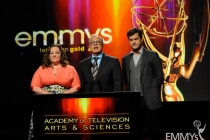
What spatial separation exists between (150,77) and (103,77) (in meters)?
0.46

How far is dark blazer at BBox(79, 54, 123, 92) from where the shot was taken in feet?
10.5

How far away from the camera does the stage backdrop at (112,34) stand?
454 cm

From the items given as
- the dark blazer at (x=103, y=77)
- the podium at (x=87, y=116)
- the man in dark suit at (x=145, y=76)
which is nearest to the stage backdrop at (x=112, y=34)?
the dark blazer at (x=103, y=77)

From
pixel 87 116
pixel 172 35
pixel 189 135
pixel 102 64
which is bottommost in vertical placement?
pixel 189 135

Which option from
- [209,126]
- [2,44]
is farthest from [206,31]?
[2,44]

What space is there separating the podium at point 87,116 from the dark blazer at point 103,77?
5.07 ft

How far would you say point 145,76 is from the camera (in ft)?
9.80

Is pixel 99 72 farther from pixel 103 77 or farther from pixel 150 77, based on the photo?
pixel 150 77

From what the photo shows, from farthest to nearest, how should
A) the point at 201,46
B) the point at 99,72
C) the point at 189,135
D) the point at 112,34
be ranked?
the point at 112,34 → the point at 201,46 → the point at 189,135 → the point at 99,72

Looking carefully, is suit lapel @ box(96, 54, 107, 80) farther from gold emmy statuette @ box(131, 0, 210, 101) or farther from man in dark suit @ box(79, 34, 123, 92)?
gold emmy statuette @ box(131, 0, 210, 101)

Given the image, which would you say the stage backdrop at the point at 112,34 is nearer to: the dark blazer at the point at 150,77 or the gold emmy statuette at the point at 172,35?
the gold emmy statuette at the point at 172,35

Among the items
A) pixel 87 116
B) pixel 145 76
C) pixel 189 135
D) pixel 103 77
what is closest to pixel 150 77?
pixel 145 76

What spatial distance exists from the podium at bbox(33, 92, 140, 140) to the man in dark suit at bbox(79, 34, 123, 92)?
5.04 feet

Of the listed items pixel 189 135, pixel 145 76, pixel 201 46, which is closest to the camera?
pixel 145 76
